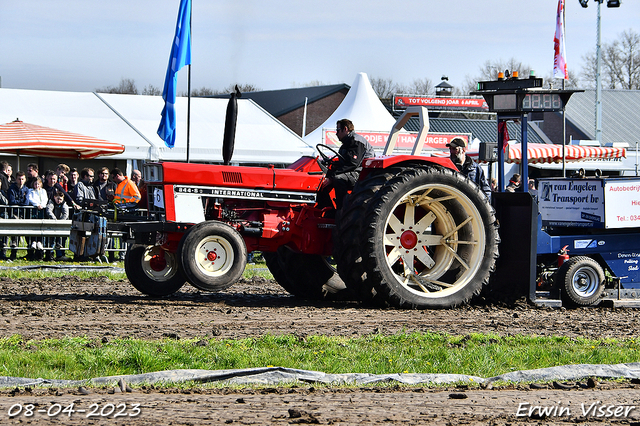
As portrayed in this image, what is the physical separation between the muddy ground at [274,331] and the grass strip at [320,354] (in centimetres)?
45

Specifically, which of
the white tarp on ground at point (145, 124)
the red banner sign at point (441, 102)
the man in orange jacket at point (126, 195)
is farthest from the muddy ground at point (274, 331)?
the red banner sign at point (441, 102)

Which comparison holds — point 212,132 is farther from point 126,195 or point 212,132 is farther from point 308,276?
point 308,276

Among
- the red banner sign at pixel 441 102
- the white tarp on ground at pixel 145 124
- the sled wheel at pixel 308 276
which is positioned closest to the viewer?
the sled wheel at pixel 308 276

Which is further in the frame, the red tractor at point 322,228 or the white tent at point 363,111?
the white tent at point 363,111

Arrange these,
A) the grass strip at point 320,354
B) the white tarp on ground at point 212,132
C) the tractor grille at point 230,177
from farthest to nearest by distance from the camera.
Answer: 1. the white tarp on ground at point 212,132
2. the tractor grille at point 230,177
3. the grass strip at point 320,354

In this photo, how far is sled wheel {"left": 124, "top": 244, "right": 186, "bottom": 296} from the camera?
27.9 feet

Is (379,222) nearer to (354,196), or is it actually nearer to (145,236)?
(354,196)

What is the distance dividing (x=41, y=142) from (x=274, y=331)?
9.62 meters

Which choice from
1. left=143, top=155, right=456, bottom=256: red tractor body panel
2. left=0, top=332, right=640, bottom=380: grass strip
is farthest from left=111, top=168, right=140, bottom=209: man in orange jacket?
left=0, top=332, right=640, bottom=380: grass strip

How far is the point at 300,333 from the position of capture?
21.0ft

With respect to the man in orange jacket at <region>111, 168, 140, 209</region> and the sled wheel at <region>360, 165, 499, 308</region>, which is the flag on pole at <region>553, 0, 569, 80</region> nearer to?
the man in orange jacket at <region>111, 168, 140, 209</region>

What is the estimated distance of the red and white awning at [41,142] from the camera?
47.4 ft

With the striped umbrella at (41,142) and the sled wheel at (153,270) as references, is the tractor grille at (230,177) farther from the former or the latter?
the striped umbrella at (41,142)

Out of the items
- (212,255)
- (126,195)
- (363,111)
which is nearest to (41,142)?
(126,195)
